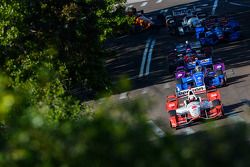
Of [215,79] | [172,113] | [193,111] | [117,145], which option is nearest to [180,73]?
[215,79]

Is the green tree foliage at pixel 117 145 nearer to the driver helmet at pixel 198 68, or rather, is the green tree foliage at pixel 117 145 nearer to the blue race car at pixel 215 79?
the blue race car at pixel 215 79

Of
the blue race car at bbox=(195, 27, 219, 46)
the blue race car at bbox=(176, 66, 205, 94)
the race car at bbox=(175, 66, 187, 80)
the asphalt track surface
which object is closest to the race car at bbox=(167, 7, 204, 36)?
the asphalt track surface

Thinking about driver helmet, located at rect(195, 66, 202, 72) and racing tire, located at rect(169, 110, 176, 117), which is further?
driver helmet, located at rect(195, 66, 202, 72)

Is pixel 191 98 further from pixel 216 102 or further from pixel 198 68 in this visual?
pixel 198 68

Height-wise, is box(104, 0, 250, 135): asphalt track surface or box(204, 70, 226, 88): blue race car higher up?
box(204, 70, 226, 88): blue race car

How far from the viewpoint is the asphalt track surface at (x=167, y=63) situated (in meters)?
31.5

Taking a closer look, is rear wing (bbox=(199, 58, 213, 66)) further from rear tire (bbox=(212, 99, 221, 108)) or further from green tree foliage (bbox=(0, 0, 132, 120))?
rear tire (bbox=(212, 99, 221, 108))

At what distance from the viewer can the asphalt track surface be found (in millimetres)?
31531

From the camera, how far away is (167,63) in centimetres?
4509

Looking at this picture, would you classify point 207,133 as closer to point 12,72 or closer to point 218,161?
point 218,161

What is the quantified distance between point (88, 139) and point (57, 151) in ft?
0.82

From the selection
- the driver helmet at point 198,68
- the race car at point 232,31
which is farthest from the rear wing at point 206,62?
the race car at point 232,31

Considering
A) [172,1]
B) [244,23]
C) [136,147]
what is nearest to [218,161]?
[136,147]

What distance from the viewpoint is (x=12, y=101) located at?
18.6 ft
